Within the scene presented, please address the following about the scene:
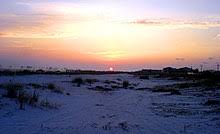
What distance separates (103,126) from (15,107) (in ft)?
17.0

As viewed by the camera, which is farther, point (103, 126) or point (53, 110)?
point (53, 110)

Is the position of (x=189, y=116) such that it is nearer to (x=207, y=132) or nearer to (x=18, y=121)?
(x=207, y=132)

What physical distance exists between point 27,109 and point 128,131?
6240mm

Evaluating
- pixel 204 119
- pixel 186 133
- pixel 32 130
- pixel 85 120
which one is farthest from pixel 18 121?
pixel 204 119

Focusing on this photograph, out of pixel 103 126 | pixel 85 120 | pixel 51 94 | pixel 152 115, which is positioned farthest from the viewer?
pixel 51 94

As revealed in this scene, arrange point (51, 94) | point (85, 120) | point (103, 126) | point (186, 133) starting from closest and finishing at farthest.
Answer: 1. point (186, 133)
2. point (103, 126)
3. point (85, 120)
4. point (51, 94)

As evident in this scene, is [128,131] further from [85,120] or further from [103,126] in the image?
[85,120]

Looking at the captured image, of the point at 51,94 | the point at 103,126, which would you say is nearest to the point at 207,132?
the point at 103,126

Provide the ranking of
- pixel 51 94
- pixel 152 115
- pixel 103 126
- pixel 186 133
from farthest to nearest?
1. pixel 51 94
2. pixel 152 115
3. pixel 103 126
4. pixel 186 133

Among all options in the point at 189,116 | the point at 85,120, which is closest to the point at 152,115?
the point at 189,116

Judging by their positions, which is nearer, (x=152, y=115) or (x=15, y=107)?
(x=15, y=107)

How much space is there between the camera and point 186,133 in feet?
46.1

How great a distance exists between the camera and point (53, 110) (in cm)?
1991

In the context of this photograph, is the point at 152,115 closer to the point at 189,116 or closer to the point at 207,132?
the point at 189,116
